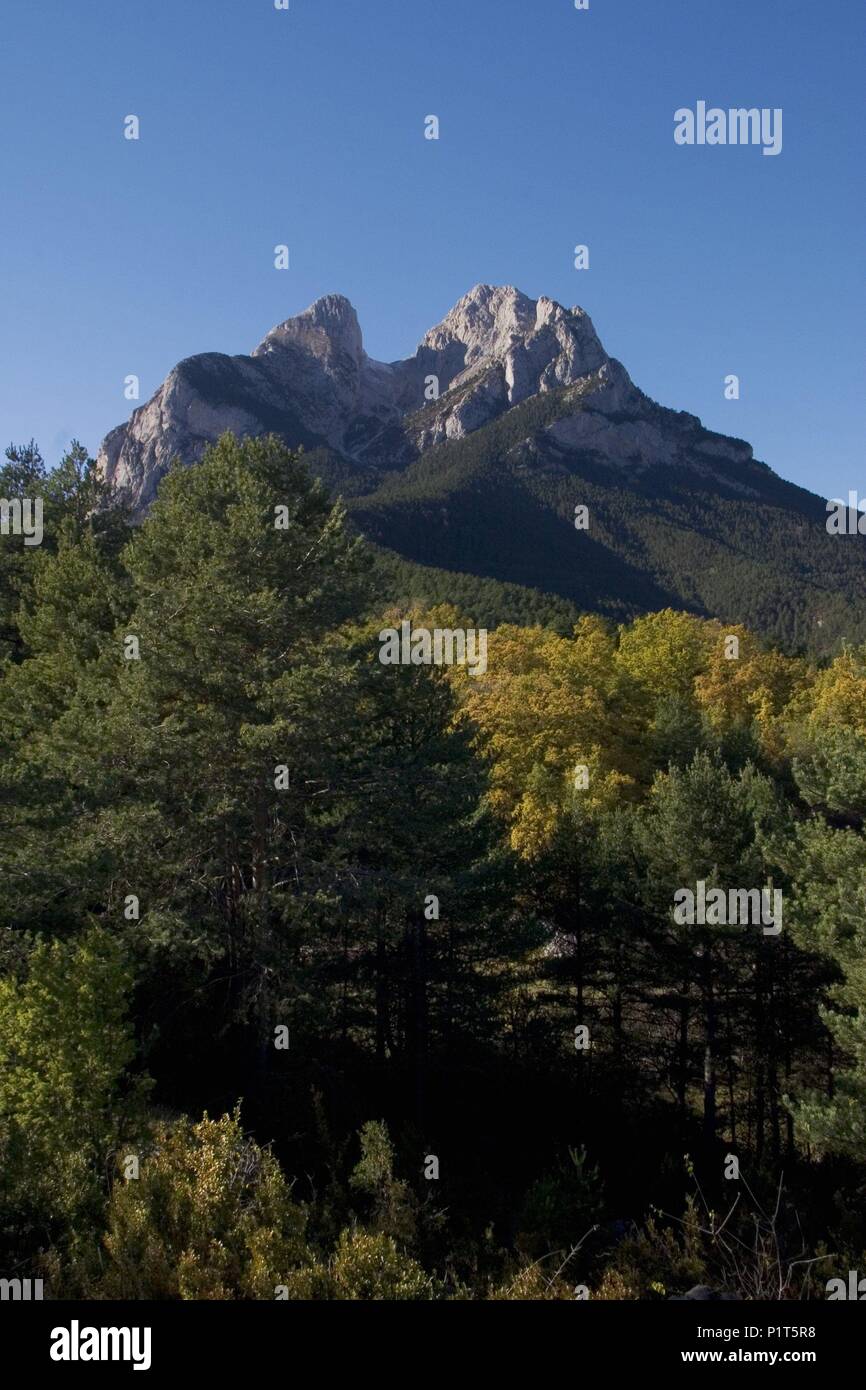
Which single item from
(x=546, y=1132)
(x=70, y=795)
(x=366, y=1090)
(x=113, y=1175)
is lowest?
(x=546, y=1132)

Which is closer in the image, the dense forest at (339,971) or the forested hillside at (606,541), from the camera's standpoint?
the dense forest at (339,971)

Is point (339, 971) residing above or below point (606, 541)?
below

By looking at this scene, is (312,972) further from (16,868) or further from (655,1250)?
(655,1250)

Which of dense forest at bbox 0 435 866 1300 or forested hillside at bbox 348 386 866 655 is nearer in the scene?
dense forest at bbox 0 435 866 1300

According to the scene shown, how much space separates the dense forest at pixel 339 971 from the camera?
27.7ft

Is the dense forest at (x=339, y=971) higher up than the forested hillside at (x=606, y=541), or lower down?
lower down

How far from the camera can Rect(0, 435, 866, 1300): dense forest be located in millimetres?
8453

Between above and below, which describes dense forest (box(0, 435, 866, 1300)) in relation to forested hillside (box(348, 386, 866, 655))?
below

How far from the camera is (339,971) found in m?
17.1

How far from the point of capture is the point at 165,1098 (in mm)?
13875

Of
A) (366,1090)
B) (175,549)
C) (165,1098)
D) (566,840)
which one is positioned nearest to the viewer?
(165,1098)

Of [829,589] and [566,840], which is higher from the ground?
[829,589]

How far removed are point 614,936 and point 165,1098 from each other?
11252 millimetres
